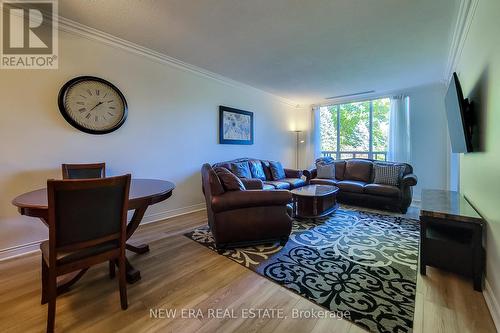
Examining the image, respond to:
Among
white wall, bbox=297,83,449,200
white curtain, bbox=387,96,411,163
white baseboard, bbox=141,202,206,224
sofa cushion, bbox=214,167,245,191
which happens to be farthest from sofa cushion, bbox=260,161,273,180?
white wall, bbox=297,83,449,200

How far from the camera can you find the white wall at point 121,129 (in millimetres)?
2170

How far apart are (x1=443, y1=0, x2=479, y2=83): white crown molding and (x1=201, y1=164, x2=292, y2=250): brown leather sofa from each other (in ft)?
8.27

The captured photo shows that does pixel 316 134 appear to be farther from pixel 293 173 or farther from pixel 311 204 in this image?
pixel 311 204

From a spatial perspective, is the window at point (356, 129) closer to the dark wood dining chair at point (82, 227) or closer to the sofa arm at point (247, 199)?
the sofa arm at point (247, 199)

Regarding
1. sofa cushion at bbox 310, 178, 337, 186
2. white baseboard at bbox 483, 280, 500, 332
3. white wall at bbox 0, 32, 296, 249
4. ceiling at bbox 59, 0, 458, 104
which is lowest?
white baseboard at bbox 483, 280, 500, 332

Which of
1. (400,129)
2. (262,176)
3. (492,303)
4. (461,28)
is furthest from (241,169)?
(400,129)

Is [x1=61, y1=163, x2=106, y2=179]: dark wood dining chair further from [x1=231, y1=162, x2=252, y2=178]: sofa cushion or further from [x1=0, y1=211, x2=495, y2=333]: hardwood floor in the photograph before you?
[x1=231, y1=162, x2=252, y2=178]: sofa cushion

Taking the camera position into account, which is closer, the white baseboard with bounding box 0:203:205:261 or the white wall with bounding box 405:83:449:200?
the white baseboard with bounding box 0:203:205:261

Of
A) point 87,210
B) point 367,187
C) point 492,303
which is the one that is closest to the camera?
point 87,210

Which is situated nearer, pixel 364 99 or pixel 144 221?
pixel 144 221

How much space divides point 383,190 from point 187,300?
3668 millimetres

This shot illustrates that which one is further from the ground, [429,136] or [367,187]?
[429,136]

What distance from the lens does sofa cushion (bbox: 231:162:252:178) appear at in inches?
155

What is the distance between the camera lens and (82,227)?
130 cm
